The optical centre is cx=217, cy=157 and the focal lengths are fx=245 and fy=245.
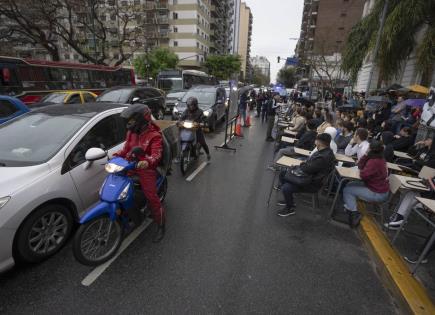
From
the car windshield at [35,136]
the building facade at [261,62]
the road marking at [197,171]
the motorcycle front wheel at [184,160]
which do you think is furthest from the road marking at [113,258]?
the building facade at [261,62]

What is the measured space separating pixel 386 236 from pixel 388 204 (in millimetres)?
1545

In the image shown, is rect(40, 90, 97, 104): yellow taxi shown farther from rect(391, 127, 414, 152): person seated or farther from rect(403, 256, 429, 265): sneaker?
rect(391, 127, 414, 152): person seated

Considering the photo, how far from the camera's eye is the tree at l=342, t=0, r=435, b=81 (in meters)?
11.2

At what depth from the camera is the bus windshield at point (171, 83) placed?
Result: 22.2 meters

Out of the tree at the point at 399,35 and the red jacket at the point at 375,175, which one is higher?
the tree at the point at 399,35

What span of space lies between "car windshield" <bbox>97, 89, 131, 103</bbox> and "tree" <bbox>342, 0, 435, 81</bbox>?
1303 cm

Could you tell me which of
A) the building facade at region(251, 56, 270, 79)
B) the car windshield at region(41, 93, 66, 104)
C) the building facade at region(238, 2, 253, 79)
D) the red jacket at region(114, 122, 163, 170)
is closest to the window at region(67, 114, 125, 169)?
the red jacket at region(114, 122, 163, 170)

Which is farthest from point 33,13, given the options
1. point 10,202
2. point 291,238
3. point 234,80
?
point 291,238

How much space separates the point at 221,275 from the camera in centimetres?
295

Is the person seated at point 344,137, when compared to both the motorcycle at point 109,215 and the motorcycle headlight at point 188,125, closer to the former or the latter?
the motorcycle headlight at point 188,125

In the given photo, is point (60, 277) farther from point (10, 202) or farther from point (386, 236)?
point (386, 236)

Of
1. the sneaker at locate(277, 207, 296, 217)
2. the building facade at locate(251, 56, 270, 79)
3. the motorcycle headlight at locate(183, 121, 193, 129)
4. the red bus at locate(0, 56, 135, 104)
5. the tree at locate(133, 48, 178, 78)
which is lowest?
the sneaker at locate(277, 207, 296, 217)

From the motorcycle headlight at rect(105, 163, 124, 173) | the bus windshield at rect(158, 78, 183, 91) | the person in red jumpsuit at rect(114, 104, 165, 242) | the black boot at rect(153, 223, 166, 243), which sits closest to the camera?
the motorcycle headlight at rect(105, 163, 124, 173)

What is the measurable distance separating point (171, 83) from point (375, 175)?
68.9ft
